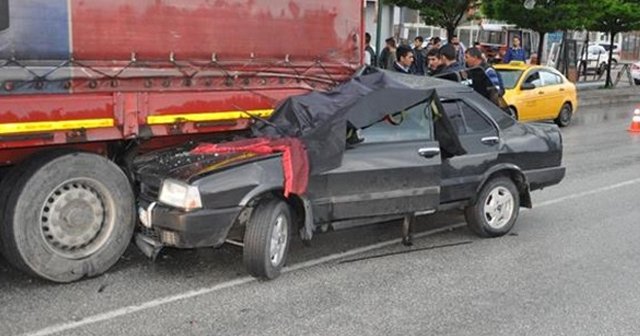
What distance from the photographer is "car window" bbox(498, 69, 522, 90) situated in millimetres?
14936

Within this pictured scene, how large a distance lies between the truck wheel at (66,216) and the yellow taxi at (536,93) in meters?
10.1

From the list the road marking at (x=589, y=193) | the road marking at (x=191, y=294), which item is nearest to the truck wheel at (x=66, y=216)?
the road marking at (x=191, y=294)

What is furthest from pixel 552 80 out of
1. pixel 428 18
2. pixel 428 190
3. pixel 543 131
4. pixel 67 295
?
pixel 67 295

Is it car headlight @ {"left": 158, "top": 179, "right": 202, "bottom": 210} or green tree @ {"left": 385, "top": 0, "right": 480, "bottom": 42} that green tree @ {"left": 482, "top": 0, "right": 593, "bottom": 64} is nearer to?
green tree @ {"left": 385, "top": 0, "right": 480, "bottom": 42}

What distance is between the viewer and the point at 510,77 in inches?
596

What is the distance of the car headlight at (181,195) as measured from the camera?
519 cm

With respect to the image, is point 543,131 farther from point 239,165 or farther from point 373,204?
point 239,165

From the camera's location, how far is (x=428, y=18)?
22.9 meters

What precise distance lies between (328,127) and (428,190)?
113 cm

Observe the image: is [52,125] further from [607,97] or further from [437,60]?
[607,97]

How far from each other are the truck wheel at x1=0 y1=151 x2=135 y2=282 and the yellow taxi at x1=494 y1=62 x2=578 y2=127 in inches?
397

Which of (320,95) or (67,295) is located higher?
(320,95)

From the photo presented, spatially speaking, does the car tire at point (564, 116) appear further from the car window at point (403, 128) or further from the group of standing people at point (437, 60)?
the car window at point (403, 128)

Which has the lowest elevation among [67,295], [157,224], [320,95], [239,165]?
[67,295]
